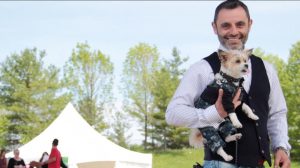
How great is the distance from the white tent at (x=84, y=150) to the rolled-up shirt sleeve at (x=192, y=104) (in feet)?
50.1

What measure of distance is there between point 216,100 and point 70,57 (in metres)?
43.6

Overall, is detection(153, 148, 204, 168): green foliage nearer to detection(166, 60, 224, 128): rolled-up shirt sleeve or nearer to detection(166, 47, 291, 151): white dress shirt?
detection(166, 47, 291, 151): white dress shirt

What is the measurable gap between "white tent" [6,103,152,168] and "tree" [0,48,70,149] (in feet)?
80.8

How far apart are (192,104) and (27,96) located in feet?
138

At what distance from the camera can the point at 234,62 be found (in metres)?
2.88

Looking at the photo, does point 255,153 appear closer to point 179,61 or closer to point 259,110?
point 259,110

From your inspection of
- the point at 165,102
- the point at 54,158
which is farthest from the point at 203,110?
the point at 165,102

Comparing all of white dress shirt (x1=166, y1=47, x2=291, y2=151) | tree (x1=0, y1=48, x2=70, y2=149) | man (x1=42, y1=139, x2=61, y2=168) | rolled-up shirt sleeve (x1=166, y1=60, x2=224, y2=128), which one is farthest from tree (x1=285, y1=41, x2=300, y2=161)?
rolled-up shirt sleeve (x1=166, y1=60, x2=224, y2=128)

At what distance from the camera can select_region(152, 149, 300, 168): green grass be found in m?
39.6

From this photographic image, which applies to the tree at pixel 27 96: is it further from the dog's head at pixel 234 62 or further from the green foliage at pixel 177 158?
the dog's head at pixel 234 62

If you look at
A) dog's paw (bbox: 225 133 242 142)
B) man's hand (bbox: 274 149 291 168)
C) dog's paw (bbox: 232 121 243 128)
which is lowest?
man's hand (bbox: 274 149 291 168)

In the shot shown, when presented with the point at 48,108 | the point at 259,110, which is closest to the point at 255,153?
the point at 259,110

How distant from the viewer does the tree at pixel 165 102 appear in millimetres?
49094

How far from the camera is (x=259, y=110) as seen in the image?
2951 millimetres
